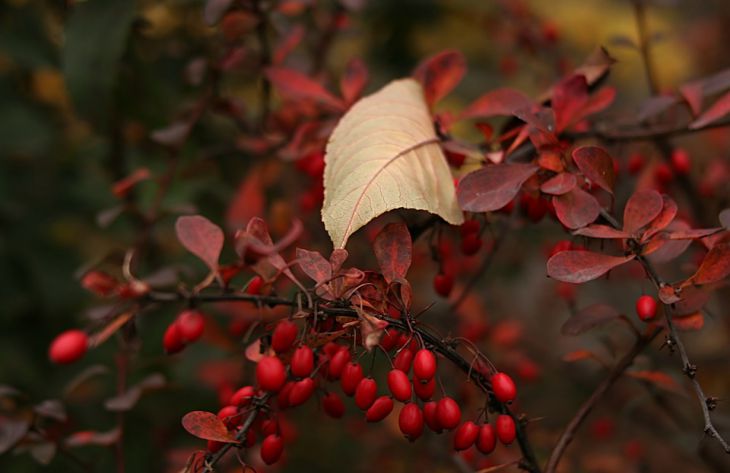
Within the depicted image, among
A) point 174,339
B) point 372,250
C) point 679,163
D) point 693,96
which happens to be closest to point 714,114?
point 693,96

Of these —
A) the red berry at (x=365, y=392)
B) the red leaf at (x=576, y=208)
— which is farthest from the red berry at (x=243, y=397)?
the red leaf at (x=576, y=208)

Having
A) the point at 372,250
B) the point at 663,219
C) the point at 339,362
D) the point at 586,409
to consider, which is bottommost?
the point at 372,250

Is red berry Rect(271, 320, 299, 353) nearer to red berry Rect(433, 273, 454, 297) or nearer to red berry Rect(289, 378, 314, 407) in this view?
red berry Rect(289, 378, 314, 407)

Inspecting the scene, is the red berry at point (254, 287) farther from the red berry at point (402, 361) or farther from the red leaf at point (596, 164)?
the red leaf at point (596, 164)

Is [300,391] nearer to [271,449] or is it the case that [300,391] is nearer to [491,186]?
[271,449]

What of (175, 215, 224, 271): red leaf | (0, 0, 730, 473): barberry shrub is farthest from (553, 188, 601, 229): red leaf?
(175, 215, 224, 271): red leaf

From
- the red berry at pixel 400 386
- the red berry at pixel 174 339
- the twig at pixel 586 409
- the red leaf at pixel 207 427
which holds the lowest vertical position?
the twig at pixel 586 409
